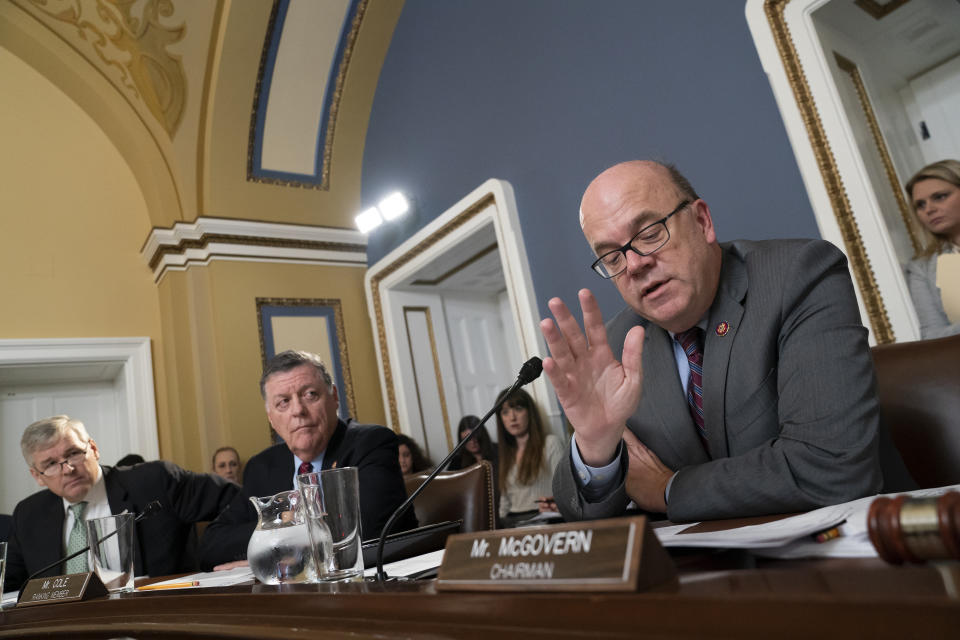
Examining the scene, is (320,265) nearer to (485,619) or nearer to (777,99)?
(777,99)

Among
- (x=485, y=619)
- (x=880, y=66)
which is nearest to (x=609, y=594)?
(x=485, y=619)

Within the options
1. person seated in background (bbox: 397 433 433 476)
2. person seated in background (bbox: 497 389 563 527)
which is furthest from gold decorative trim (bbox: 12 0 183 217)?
person seated in background (bbox: 497 389 563 527)

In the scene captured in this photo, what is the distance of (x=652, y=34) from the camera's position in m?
3.27

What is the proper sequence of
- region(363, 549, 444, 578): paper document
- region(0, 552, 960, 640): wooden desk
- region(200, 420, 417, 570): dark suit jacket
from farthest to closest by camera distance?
1. region(200, 420, 417, 570): dark suit jacket
2. region(363, 549, 444, 578): paper document
3. region(0, 552, 960, 640): wooden desk

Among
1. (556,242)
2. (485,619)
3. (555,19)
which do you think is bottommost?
(485,619)

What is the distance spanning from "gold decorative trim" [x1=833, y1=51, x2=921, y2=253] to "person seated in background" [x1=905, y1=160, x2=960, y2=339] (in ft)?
0.38

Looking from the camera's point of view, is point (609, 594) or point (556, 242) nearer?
point (609, 594)

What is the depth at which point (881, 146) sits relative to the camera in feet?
8.69

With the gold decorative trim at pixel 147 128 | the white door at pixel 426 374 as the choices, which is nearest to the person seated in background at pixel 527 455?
the white door at pixel 426 374

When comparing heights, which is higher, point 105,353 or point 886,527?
point 105,353

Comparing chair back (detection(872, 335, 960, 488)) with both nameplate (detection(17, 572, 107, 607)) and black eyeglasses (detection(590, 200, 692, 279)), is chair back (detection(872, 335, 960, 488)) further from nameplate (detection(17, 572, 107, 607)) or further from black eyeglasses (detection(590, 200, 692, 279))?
nameplate (detection(17, 572, 107, 607))

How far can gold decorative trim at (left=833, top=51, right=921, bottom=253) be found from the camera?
2547mm

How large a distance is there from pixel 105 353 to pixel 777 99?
184 inches

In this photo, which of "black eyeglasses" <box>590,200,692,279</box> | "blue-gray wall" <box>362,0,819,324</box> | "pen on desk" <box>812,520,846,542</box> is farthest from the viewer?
"blue-gray wall" <box>362,0,819,324</box>
